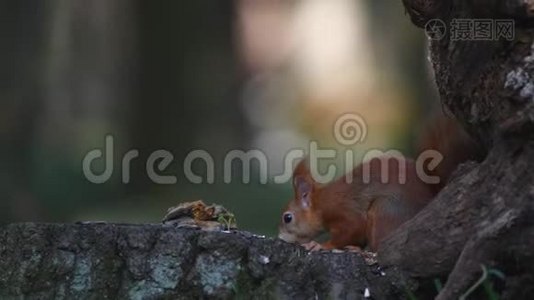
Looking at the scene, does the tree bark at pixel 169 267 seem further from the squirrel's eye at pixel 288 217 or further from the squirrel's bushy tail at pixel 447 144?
the squirrel's eye at pixel 288 217

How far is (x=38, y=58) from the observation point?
6.97 m

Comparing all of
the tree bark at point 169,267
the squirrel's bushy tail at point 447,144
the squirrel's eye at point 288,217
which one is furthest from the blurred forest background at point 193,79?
the tree bark at point 169,267

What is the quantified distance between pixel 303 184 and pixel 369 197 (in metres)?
0.39

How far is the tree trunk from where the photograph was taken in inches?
96.6

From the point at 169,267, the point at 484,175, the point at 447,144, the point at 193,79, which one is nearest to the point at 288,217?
the point at 447,144

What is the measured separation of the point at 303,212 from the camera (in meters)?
4.22

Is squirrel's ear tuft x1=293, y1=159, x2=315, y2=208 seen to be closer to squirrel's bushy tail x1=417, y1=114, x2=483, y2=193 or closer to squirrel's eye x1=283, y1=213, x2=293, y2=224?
squirrel's eye x1=283, y1=213, x2=293, y2=224

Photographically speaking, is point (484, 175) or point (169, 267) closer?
point (484, 175)

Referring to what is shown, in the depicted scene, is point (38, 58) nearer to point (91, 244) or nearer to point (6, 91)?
point (6, 91)

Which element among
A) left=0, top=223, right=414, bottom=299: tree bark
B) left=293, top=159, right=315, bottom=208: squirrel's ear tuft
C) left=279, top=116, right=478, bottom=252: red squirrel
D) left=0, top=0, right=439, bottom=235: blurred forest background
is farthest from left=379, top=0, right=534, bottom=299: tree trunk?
left=0, top=0, right=439, bottom=235: blurred forest background

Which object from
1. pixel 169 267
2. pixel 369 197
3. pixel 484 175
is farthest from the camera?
pixel 369 197

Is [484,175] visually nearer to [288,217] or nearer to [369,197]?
[369,197]

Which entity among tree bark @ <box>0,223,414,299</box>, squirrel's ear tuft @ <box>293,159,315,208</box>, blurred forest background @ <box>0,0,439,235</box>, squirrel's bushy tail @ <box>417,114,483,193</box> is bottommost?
tree bark @ <box>0,223,414,299</box>

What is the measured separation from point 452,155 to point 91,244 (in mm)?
776
